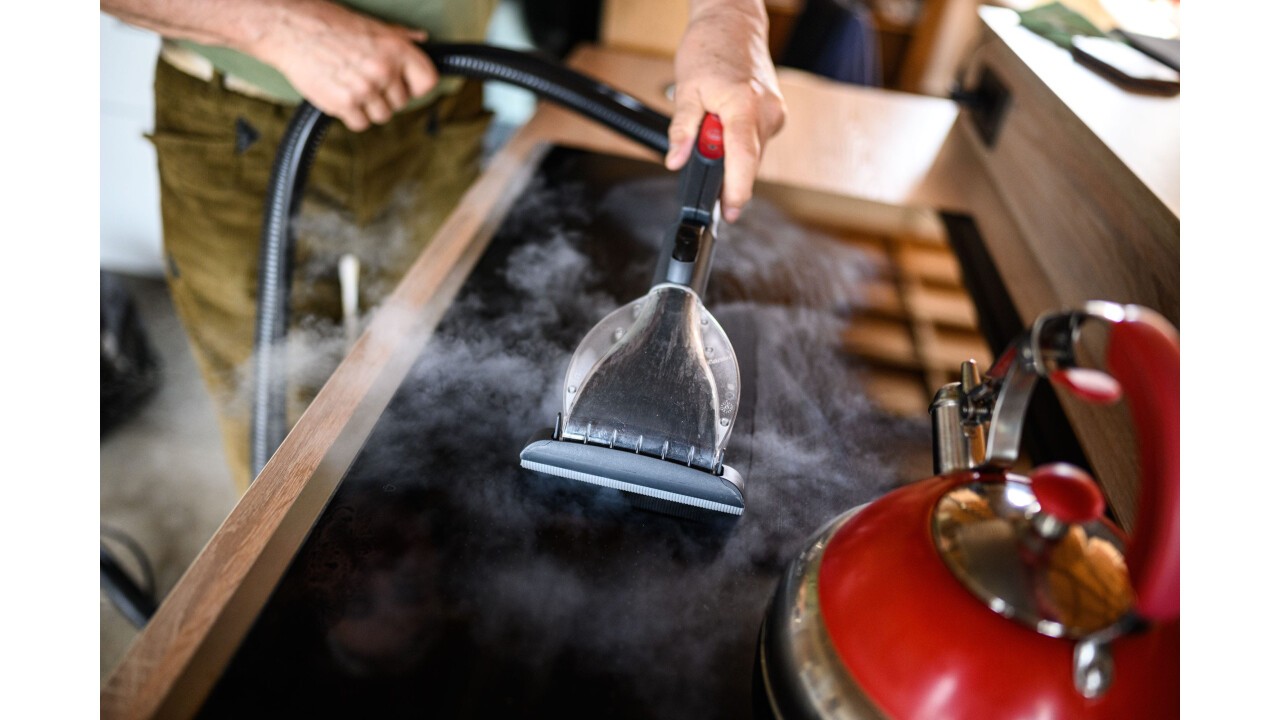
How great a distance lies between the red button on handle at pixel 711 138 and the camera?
1.10 m

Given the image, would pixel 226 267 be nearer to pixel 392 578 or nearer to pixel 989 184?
pixel 392 578

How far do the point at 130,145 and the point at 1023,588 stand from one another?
9.77ft

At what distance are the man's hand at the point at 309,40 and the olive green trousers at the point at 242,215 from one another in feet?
0.93

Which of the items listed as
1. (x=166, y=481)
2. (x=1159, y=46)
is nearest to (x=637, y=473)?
(x=1159, y=46)

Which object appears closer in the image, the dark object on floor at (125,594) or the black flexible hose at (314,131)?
the black flexible hose at (314,131)

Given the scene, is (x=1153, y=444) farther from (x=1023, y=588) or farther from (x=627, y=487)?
(x=627, y=487)

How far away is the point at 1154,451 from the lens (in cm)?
46

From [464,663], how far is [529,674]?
0.05 metres

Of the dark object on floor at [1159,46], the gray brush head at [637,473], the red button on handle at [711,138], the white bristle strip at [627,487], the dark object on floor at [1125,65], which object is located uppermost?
the dark object on floor at [1159,46]

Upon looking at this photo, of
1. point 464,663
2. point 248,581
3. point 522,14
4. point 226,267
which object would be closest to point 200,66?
point 226,267

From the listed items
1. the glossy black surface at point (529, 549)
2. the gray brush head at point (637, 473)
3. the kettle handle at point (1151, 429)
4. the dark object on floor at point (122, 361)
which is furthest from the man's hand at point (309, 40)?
the dark object on floor at point (122, 361)

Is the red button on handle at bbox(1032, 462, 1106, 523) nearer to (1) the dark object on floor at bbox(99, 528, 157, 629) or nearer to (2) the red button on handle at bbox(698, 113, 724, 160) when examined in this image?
(2) the red button on handle at bbox(698, 113, 724, 160)

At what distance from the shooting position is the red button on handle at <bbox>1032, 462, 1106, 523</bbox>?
19.0 inches

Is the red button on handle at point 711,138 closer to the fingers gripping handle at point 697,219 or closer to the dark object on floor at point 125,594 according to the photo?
the fingers gripping handle at point 697,219
